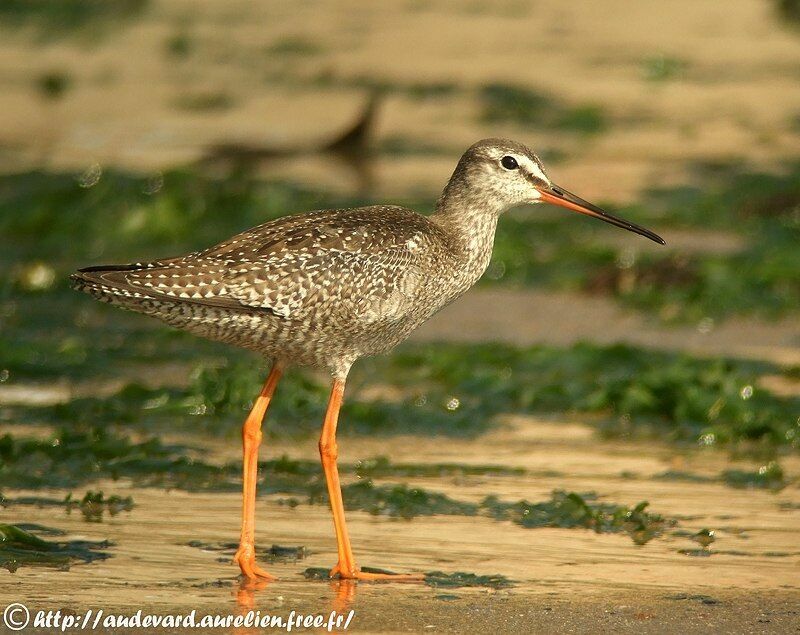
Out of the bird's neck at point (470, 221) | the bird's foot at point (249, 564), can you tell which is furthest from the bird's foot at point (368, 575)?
the bird's neck at point (470, 221)

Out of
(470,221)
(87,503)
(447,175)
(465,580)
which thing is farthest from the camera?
(447,175)

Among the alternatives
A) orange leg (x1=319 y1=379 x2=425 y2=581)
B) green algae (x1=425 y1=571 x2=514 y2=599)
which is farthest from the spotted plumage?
green algae (x1=425 y1=571 x2=514 y2=599)

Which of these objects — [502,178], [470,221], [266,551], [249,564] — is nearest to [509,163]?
[502,178]

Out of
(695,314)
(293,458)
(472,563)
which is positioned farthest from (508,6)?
(472,563)

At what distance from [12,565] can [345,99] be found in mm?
14882

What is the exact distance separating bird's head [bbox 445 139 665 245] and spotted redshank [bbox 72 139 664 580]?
0.28m

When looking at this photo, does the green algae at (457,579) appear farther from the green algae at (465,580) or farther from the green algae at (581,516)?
the green algae at (581,516)

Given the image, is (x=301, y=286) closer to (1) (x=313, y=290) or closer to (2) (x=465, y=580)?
(1) (x=313, y=290)

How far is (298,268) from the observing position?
7.68 m

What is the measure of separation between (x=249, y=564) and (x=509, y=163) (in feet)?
8.92

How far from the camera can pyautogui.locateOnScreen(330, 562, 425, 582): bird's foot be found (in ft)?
23.3

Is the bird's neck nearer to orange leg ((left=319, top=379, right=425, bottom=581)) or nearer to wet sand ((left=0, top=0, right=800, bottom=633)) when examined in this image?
orange leg ((left=319, top=379, right=425, bottom=581))

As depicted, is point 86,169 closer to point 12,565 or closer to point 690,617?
point 12,565

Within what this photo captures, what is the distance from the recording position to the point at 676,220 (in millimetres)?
15344
